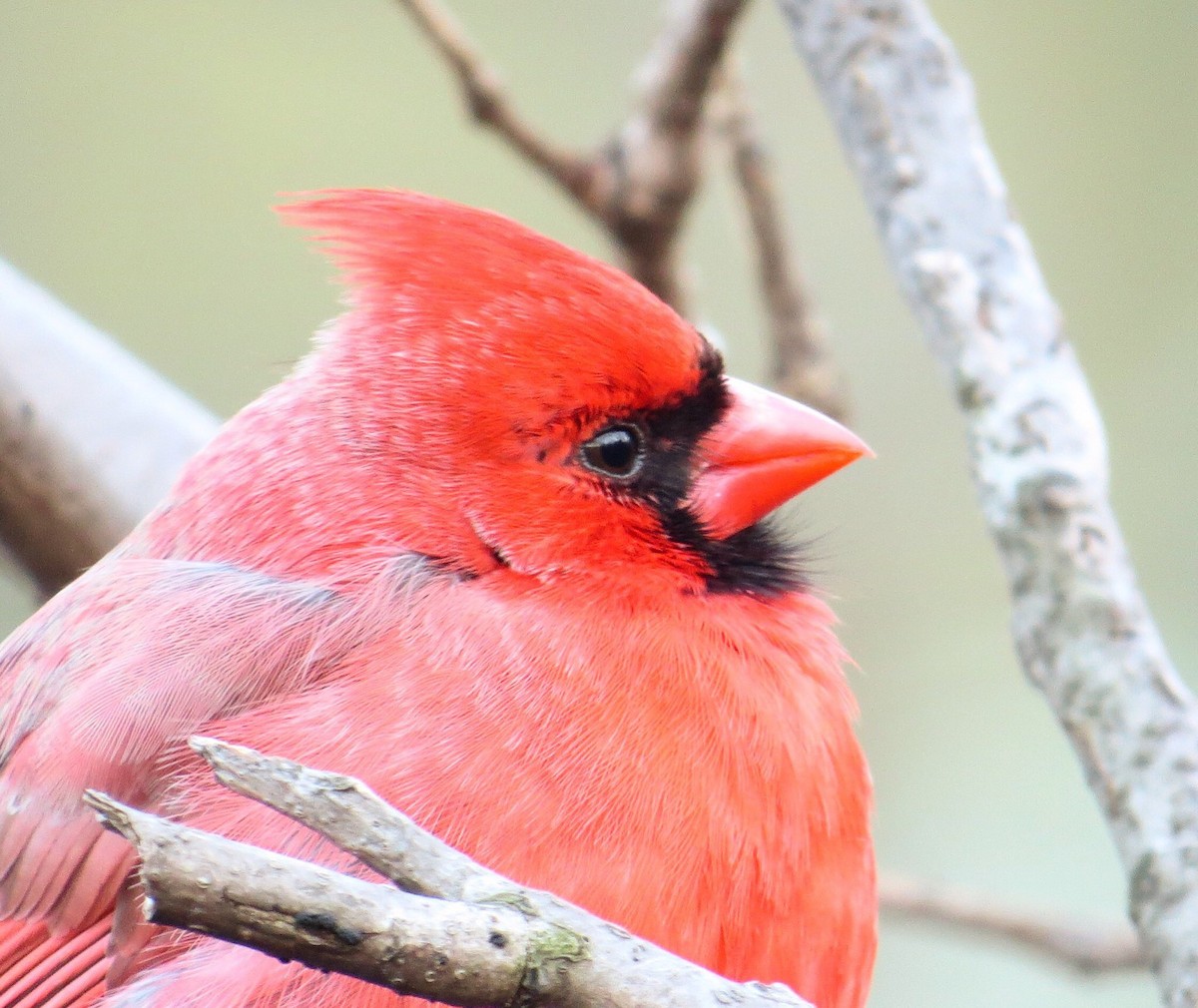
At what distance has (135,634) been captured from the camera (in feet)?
6.26

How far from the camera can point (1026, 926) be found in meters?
3.02

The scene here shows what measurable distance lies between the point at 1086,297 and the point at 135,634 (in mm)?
4172

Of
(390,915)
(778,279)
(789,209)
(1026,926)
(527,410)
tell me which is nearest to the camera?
(390,915)

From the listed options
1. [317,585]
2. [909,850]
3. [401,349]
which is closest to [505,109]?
[401,349]

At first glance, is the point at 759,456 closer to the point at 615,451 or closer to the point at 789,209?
the point at 615,451

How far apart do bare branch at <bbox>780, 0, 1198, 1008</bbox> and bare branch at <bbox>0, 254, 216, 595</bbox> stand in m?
1.30

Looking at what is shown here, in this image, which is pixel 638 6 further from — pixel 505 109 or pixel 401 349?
pixel 401 349

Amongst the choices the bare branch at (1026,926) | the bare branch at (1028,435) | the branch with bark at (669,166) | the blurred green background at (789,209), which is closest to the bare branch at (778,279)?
the branch with bark at (669,166)

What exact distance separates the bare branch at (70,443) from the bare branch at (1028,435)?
130 cm

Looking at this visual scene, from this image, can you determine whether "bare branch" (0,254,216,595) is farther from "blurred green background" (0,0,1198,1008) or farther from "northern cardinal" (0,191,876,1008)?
"blurred green background" (0,0,1198,1008)

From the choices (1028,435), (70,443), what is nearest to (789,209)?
(70,443)

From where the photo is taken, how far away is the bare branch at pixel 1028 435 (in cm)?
189

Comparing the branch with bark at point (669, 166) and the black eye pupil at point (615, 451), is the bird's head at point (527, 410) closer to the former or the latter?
the black eye pupil at point (615, 451)

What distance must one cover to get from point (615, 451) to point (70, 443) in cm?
116
